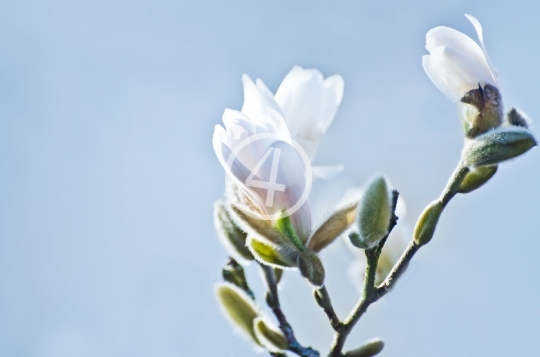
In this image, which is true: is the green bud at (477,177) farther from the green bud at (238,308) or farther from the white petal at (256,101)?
the green bud at (238,308)

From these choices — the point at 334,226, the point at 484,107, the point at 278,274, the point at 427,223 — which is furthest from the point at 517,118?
the point at 278,274

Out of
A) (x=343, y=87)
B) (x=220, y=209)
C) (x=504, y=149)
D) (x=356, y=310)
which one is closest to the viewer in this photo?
(x=504, y=149)

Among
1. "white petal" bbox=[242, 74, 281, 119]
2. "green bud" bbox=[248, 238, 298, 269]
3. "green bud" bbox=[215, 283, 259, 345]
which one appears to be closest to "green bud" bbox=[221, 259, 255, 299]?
"green bud" bbox=[215, 283, 259, 345]

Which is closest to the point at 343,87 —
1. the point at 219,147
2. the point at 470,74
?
the point at 470,74

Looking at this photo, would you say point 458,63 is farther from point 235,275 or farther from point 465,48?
point 235,275

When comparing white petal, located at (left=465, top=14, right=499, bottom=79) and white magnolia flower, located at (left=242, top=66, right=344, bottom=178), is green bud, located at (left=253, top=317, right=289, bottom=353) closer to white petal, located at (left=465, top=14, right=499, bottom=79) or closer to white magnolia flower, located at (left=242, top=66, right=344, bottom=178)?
white magnolia flower, located at (left=242, top=66, right=344, bottom=178)

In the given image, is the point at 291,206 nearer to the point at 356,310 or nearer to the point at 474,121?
the point at 356,310
